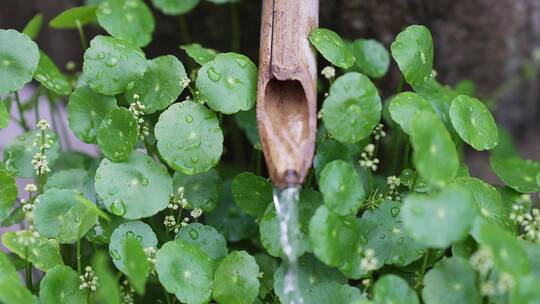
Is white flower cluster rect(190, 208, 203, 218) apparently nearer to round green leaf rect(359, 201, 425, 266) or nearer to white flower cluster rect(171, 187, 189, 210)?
white flower cluster rect(171, 187, 189, 210)

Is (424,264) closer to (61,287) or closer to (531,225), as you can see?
(531,225)

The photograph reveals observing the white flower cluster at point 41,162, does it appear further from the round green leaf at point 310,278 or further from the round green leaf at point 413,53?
the round green leaf at point 413,53

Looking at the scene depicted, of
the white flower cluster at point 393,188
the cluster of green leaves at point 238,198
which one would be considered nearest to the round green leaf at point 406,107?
the cluster of green leaves at point 238,198

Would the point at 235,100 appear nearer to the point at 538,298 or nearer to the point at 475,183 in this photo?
the point at 475,183

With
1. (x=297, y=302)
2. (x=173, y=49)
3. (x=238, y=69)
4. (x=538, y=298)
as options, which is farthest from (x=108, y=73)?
(x=538, y=298)

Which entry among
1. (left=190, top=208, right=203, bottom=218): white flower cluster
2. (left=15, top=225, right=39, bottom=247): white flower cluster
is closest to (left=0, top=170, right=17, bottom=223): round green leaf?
(left=15, top=225, right=39, bottom=247): white flower cluster

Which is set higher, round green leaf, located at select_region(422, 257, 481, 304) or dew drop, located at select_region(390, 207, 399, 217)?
dew drop, located at select_region(390, 207, 399, 217)
